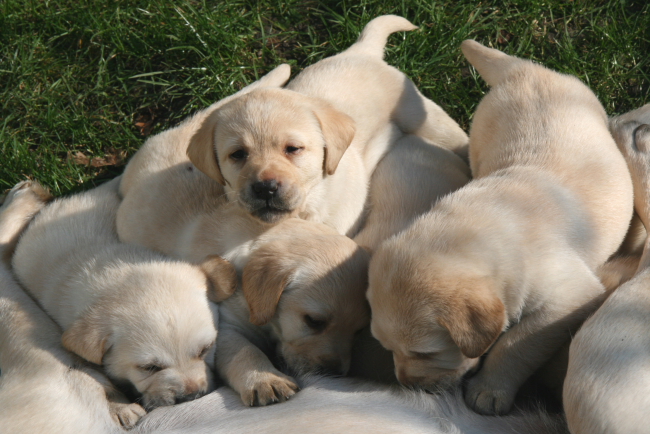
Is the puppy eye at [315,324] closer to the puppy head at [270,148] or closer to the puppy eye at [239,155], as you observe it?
the puppy head at [270,148]

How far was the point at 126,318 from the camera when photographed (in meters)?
3.64

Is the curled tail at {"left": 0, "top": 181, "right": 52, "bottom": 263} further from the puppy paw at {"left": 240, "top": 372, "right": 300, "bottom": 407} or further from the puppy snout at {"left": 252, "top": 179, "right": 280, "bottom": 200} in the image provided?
the puppy paw at {"left": 240, "top": 372, "right": 300, "bottom": 407}

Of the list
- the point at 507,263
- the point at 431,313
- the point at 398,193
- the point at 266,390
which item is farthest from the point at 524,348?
the point at 398,193

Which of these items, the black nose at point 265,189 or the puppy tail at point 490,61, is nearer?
the black nose at point 265,189

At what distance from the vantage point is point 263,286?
365cm

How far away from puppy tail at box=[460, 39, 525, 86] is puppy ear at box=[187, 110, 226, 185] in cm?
189

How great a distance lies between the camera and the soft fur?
10.9 feet

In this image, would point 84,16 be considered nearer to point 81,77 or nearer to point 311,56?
point 81,77

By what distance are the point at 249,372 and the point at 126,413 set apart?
604 millimetres

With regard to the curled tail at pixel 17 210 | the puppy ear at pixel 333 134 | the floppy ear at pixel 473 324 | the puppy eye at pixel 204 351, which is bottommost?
the puppy eye at pixel 204 351

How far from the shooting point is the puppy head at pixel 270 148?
12.8 ft

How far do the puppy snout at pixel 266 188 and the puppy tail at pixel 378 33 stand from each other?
1.89 m

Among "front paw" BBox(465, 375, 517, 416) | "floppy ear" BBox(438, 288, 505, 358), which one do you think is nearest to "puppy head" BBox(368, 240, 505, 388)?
"floppy ear" BBox(438, 288, 505, 358)

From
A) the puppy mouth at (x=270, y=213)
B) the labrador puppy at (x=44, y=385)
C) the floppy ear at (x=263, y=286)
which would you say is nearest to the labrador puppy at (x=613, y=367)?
the floppy ear at (x=263, y=286)
